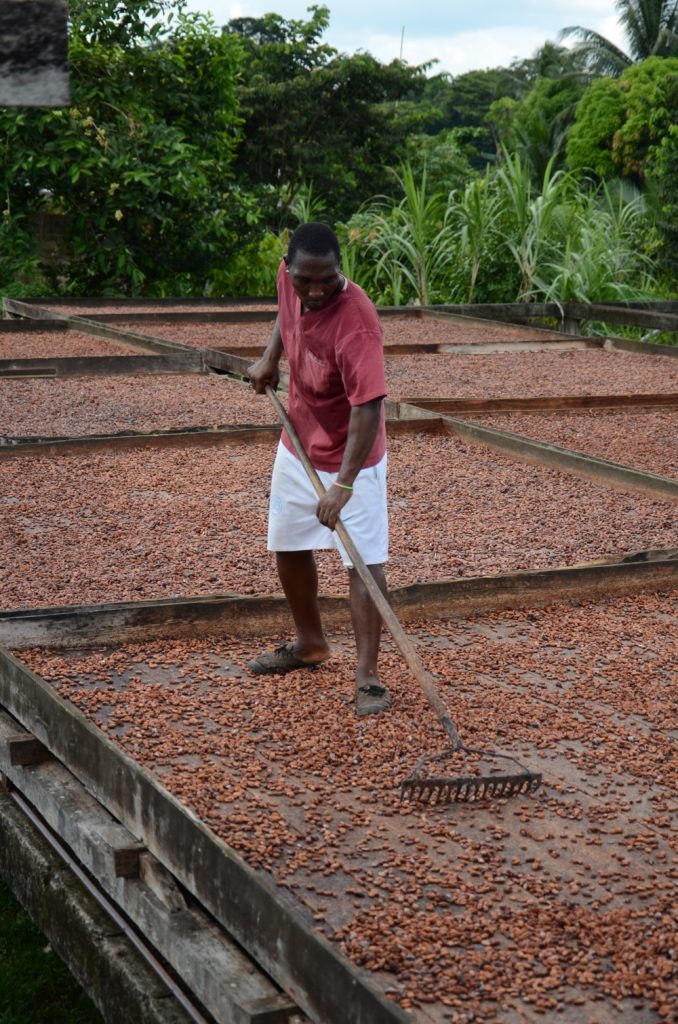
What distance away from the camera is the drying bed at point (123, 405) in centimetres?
641

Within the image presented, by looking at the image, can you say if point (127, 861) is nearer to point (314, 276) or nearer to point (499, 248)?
point (314, 276)

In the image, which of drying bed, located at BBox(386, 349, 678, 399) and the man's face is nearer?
the man's face

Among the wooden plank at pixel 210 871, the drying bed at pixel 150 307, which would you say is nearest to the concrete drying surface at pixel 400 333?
the drying bed at pixel 150 307

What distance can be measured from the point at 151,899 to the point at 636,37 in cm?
3280

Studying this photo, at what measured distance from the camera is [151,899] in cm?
224

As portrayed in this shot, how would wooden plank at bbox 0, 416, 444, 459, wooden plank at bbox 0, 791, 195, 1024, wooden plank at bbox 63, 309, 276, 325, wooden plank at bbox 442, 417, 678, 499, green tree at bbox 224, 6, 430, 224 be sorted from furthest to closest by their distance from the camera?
green tree at bbox 224, 6, 430, 224
wooden plank at bbox 63, 309, 276, 325
wooden plank at bbox 0, 416, 444, 459
wooden plank at bbox 442, 417, 678, 499
wooden plank at bbox 0, 791, 195, 1024

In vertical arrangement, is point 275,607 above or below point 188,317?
below

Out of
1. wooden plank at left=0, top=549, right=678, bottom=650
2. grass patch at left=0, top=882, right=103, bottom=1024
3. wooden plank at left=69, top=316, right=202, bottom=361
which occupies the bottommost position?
grass patch at left=0, top=882, right=103, bottom=1024

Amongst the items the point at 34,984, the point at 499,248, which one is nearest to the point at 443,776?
the point at 34,984

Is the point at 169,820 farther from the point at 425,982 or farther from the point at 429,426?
the point at 429,426

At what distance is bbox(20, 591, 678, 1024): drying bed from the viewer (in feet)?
6.37

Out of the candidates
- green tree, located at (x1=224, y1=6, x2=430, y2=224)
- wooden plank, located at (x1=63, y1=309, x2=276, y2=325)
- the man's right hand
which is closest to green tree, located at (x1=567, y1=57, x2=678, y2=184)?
green tree, located at (x1=224, y1=6, x2=430, y2=224)

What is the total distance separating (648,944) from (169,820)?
31.3 inches

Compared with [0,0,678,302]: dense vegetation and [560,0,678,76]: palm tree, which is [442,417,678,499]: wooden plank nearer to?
[0,0,678,302]: dense vegetation
